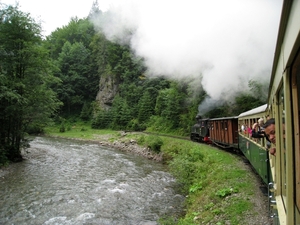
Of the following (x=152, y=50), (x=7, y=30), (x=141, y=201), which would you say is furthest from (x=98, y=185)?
(x=152, y=50)

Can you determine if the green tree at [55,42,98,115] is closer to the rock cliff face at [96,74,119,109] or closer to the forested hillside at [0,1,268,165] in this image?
the forested hillside at [0,1,268,165]

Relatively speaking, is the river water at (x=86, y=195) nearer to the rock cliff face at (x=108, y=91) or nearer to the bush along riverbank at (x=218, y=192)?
the bush along riverbank at (x=218, y=192)

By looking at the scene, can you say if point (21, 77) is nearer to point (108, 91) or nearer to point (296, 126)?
point (296, 126)

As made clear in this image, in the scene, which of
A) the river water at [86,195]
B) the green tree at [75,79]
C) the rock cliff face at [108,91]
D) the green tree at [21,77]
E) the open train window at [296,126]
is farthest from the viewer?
the green tree at [75,79]

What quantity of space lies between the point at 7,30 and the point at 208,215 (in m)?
16.9

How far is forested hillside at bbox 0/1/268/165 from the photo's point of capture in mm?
17000

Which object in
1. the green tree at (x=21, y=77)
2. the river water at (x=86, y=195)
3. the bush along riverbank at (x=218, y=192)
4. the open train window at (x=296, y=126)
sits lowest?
the river water at (x=86, y=195)

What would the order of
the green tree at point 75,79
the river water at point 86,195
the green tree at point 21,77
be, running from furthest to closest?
the green tree at point 75,79 < the green tree at point 21,77 < the river water at point 86,195

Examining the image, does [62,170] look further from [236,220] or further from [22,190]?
[236,220]

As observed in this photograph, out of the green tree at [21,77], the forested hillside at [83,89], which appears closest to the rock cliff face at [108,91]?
the forested hillside at [83,89]

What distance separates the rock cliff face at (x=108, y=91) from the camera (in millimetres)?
52906

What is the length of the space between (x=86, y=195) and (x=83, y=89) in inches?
2072

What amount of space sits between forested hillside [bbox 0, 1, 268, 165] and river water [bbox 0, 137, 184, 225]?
3995 mm

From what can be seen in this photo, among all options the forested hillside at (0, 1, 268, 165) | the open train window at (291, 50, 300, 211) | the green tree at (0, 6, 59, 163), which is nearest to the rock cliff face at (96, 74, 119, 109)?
the forested hillside at (0, 1, 268, 165)
